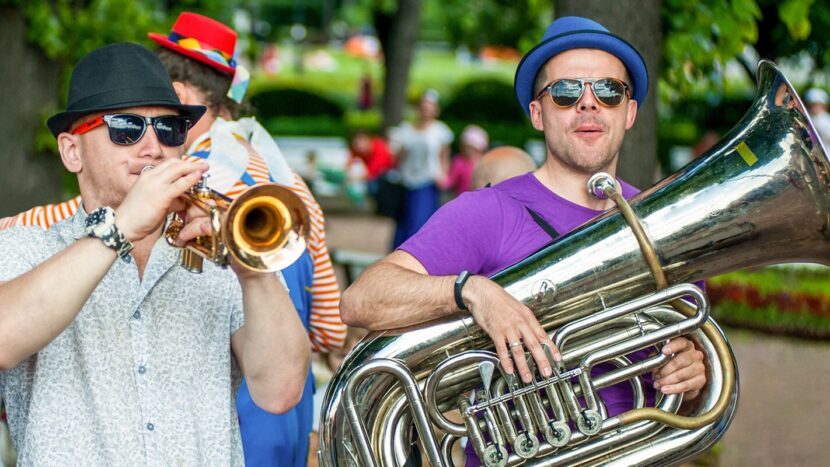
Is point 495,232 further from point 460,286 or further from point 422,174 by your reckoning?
point 422,174

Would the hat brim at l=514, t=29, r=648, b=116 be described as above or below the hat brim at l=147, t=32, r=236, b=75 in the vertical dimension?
below

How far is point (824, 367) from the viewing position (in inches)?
361

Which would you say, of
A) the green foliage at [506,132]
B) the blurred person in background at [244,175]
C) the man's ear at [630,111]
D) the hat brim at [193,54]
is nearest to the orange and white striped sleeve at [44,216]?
the blurred person in background at [244,175]

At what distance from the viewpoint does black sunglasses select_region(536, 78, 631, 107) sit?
10.1 feet

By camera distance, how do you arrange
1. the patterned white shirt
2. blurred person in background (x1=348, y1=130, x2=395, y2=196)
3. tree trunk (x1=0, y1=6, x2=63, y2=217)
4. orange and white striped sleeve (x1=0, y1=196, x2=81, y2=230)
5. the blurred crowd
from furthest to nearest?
1. blurred person in background (x1=348, y1=130, x2=395, y2=196)
2. the blurred crowd
3. tree trunk (x1=0, y1=6, x2=63, y2=217)
4. orange and white striped sleeve (x1=0, y1=196, x2=81, y2=230)
5. the patterned white shirt

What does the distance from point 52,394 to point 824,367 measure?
780 cm

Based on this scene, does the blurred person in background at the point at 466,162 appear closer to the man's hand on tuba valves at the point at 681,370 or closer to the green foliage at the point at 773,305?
the green foliage at the point at 773,305

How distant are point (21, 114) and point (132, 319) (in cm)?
472

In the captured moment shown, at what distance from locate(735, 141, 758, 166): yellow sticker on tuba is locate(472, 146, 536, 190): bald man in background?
138 cm

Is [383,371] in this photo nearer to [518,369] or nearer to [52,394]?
[518,369]

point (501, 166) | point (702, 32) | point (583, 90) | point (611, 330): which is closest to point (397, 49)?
point (702, 32)

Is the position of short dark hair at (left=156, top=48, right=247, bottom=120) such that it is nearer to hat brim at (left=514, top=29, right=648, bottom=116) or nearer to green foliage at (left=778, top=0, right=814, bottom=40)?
hat brim at (left=514, top=29, right=648, bottom=116)

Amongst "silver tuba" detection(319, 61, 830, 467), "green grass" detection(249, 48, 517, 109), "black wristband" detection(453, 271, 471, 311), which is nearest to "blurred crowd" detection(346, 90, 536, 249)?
"silver tuba" detection(319, 61, 830, 467)

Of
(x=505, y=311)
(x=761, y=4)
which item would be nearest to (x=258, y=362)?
(x=505, y=311)
